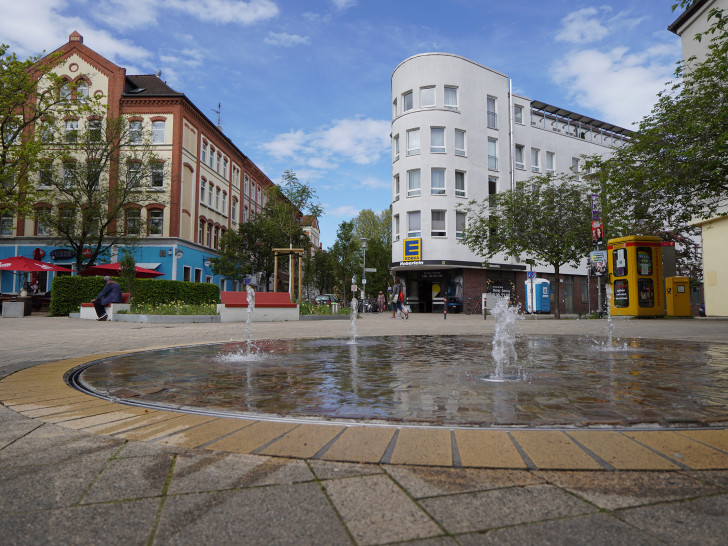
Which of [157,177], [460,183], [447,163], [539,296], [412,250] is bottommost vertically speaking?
[539,296]

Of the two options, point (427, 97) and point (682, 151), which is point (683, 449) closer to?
point (682, 151)

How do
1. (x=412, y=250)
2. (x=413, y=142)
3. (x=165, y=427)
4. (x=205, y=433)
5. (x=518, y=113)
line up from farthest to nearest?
(x=518, y=113) < (x=413, y=142) < (x=412, y=250) < (x=165, y=427) < (x=205, y=433)

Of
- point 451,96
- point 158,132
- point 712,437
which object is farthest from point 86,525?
point 451,96

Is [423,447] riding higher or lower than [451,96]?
lower

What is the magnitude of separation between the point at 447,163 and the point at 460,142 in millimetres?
2451

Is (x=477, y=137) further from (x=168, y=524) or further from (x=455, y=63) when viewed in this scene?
(x=168, y=524)

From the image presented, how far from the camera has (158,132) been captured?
3453cm

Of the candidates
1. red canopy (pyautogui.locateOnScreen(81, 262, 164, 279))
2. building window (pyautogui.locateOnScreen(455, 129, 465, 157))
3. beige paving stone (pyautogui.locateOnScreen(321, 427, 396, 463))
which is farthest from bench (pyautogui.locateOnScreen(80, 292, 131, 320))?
building window (pyautogui.locateOnScreen(455, 129, 465, 157))

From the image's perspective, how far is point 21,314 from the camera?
21.1 meters

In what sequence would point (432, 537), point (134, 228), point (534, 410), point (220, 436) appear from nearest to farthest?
point (432, 537) < point (220, 436) < point (534, 410) < point (134, 228)

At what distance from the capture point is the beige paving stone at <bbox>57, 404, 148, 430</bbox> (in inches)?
118

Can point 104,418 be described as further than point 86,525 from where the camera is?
Yes

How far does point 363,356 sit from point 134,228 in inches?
1132

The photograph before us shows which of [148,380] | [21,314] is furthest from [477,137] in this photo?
[148,380]
